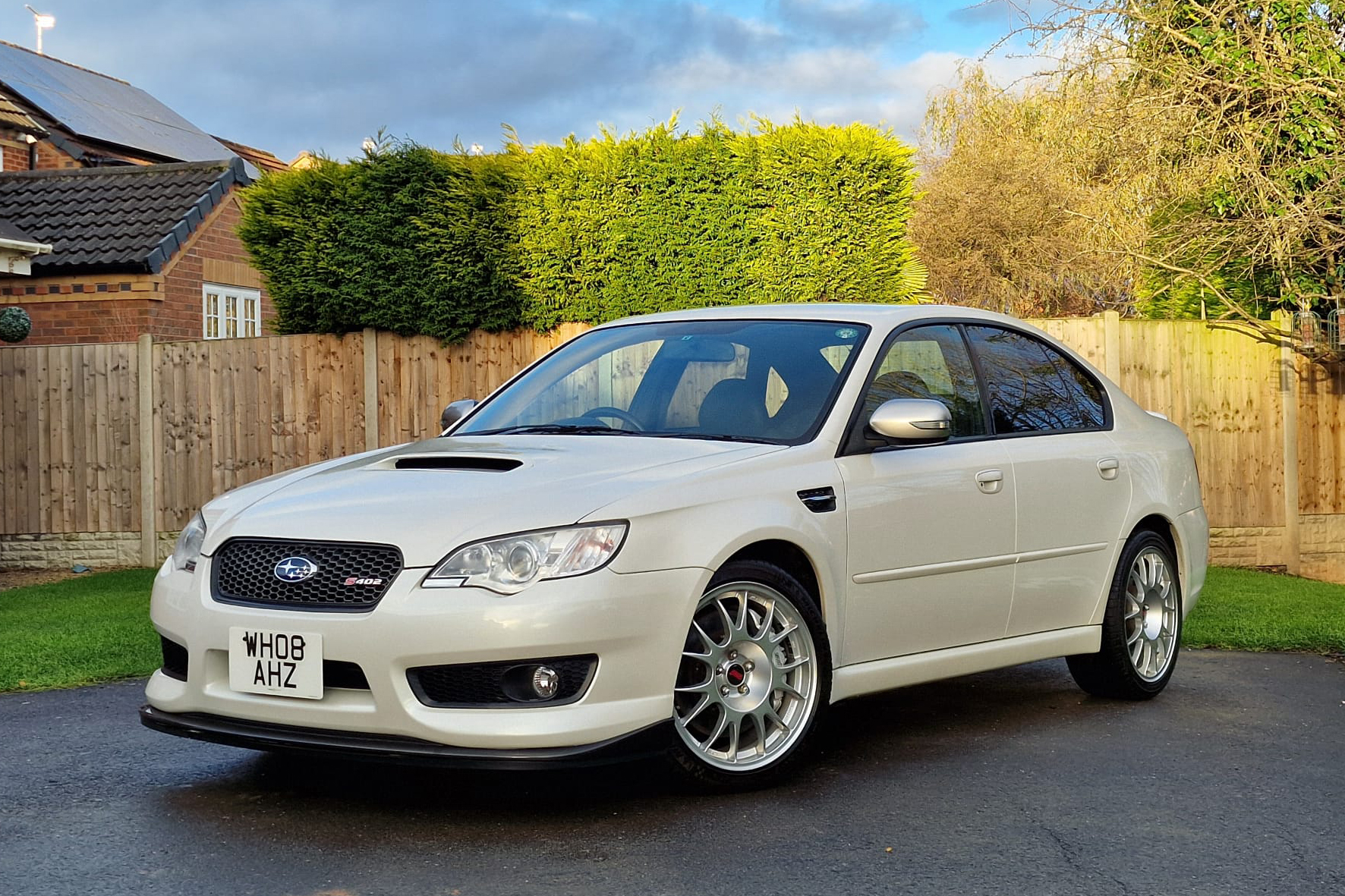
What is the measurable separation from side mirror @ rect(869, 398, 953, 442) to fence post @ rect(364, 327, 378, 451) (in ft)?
27.9

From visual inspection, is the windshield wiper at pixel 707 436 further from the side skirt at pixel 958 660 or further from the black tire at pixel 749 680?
the side skirt at pixel 958 660

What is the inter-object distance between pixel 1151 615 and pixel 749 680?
270cm

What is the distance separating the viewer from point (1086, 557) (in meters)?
6.68

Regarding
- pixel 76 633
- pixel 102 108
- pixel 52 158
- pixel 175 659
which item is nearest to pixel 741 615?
pixel 175 659

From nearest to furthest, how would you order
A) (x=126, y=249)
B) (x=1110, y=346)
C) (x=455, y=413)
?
1. (x=455, y=413)
2. (x=1110, y=346)
3. (x=126, y=249)

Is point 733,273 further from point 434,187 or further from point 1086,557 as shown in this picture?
point 1086,557

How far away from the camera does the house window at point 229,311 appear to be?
21734 mm

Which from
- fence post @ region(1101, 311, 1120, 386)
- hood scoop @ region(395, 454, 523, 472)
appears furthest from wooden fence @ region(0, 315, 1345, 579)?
hood scoop @ region(395, 454, 523, 472)

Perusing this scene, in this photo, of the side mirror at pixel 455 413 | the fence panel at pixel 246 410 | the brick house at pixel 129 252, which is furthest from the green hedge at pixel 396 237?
the side mirror at pixel 455 413

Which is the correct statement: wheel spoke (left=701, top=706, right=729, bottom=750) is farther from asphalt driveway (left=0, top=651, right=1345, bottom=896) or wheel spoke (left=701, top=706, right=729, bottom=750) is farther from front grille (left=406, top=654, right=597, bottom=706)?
front grille (left=406, top=654, right=597, bottom=706)

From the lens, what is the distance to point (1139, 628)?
7.04 meters

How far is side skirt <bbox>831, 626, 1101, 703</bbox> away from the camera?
564cm

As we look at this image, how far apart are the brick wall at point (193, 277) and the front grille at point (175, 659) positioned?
15141 mm

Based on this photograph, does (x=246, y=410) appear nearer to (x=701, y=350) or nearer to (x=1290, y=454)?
(x=701, y=350)
